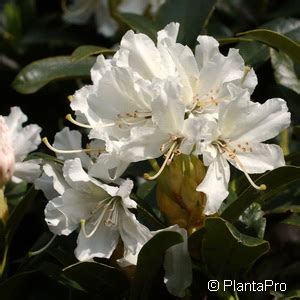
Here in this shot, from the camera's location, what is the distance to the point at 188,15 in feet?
5.19

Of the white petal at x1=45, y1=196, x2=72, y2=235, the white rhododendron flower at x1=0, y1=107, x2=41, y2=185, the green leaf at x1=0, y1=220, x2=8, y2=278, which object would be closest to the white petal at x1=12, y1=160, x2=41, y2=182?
the white rhododendron flower at x1=0, y1=107, x2=41, y2=185

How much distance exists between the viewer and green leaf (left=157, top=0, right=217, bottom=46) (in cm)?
152

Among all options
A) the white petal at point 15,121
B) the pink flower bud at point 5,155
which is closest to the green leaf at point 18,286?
the pink flower bud at point 5,155

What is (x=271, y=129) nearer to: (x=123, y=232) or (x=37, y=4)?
(x=123, y=232)

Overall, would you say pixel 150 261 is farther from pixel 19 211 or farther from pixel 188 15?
pixel 188 15

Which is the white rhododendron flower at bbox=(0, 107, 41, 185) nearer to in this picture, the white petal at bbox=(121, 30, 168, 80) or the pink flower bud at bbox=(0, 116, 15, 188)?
the pink flower bud at bbox=(0, 116, 15, 188)

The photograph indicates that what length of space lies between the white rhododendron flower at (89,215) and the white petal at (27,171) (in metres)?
0.21

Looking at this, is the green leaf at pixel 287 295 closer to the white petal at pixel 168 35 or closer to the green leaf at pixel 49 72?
the white petal at pixel 168 35

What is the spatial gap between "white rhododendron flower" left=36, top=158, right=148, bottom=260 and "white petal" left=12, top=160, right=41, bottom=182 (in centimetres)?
21

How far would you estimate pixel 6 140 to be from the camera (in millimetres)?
1402

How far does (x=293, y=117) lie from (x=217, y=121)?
0.31 meters

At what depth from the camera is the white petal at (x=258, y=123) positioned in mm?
1169

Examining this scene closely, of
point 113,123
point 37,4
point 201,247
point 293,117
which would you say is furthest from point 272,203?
point 37,4

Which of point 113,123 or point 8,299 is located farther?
point 8,299
